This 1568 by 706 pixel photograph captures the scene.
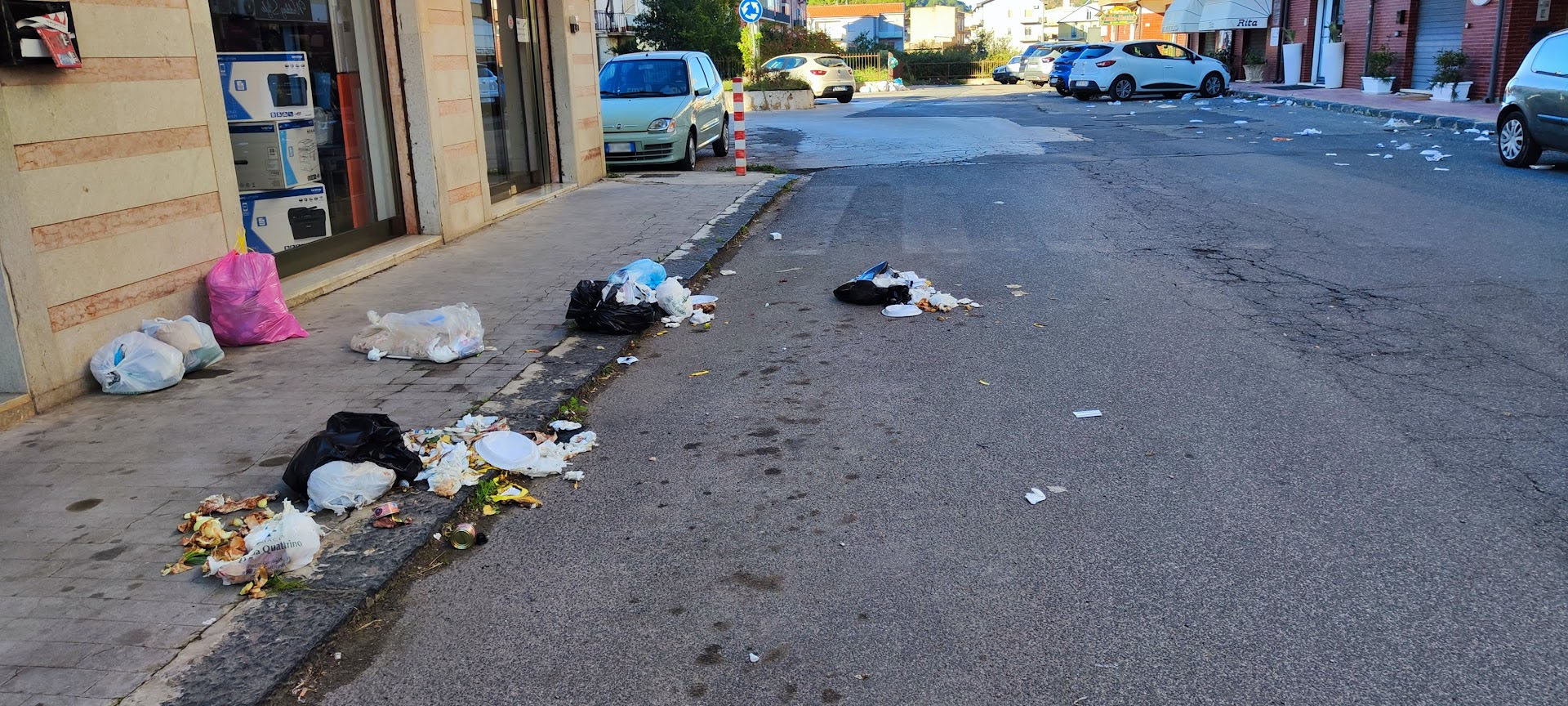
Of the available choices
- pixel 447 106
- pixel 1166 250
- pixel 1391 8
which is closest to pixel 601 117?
pixel 447 106

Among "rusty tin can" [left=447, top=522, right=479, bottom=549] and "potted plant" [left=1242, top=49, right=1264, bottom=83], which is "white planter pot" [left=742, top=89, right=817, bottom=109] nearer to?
"potted plant" [left=1242, top=49, right=1264, bottom=83]

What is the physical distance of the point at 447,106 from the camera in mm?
10992

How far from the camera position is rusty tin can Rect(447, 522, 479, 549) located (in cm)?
428

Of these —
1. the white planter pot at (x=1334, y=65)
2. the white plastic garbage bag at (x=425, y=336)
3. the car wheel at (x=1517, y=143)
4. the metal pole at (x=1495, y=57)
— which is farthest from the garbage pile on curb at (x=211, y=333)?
the white planter pot at (x=1334, y=65)

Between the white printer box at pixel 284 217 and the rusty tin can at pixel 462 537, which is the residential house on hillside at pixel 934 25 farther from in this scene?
the rusty tin can at pixel 462 537

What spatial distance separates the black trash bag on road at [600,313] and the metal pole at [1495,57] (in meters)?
23.8

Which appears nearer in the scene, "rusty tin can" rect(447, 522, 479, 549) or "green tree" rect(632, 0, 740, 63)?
"rusty tin can" rect(447, 522, 479, 549)

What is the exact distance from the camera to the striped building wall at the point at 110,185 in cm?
568

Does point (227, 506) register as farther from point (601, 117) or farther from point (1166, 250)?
point (601, 117)

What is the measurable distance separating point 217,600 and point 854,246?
741 centimetres

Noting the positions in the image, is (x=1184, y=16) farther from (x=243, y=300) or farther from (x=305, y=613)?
(x=305, y=613)

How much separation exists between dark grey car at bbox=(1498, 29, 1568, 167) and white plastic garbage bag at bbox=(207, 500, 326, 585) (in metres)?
14.4

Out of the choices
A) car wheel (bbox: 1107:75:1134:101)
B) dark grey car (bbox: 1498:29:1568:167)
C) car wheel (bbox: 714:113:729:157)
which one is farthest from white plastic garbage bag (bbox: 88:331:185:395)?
car wheel (bbox: 1107:75:1134:101)

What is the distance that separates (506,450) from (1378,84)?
30300 mm
